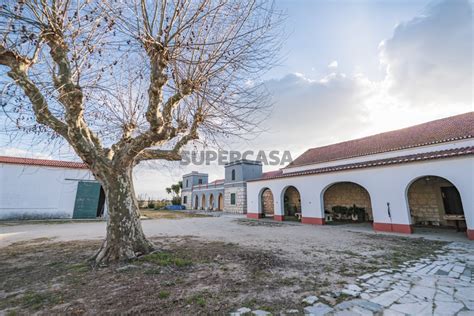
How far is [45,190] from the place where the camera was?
1462 centimetres

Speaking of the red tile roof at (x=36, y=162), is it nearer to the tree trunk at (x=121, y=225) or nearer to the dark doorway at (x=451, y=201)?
the tree trunk at (x=121, y=225)

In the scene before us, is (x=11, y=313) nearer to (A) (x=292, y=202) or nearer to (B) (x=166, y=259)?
(B) (x=166, y=259)

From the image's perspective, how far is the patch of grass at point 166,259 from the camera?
4.20 metres

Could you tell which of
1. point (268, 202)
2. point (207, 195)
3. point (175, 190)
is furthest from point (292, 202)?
point (175, 190)

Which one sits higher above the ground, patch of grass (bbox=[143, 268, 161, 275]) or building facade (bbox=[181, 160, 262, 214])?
building facade (bbox=[181, 160, 262, 214])

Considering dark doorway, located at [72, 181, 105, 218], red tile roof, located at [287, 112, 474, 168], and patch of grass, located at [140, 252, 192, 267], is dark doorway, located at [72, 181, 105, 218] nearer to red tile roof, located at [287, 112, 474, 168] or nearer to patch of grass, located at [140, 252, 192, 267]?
patch of grass, located at [140, 252, 192, 267]

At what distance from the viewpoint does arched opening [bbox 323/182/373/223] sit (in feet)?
41.7

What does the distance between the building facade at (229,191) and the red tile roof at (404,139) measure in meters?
6.20

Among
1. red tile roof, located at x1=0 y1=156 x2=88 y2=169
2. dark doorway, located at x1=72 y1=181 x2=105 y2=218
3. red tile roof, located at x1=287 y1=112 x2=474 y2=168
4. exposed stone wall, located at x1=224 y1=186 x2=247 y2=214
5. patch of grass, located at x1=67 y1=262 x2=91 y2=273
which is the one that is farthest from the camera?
Result: exposed stone wall, located at x1=224 y1=186 x2=247 y2=214

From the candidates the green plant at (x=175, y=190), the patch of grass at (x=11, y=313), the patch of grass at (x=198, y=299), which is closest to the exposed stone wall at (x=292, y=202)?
the patch of grass at (x=198, y=299)

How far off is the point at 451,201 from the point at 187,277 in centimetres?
1255

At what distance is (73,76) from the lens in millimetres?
4082

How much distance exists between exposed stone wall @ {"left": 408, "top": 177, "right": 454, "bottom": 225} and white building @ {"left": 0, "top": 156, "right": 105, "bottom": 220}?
64.7 ft

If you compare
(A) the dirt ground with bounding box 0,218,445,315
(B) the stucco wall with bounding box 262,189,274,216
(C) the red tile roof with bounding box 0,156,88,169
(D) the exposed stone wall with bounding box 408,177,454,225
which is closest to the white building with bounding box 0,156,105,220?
(C) the red tile roof with bounding box 0,156,88,169
